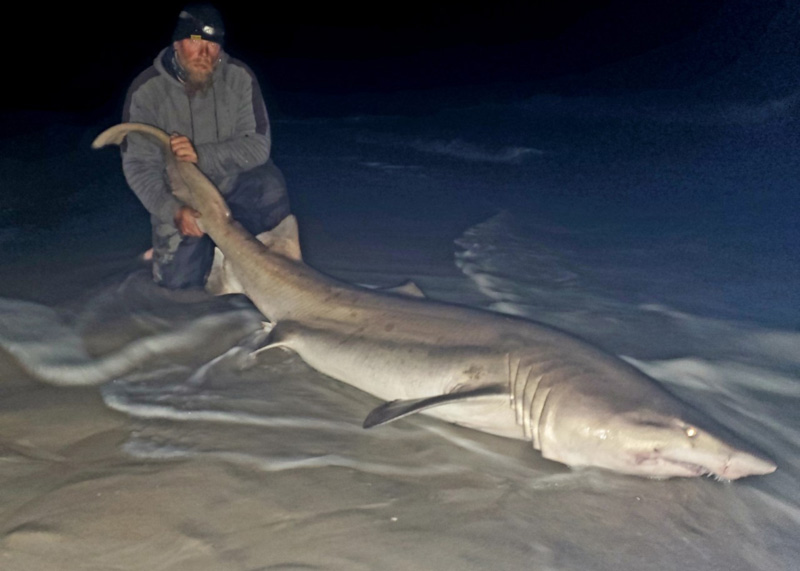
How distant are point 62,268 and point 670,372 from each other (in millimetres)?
4013

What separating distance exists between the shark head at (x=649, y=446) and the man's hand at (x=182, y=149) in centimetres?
262

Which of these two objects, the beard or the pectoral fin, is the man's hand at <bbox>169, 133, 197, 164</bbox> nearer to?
the beard

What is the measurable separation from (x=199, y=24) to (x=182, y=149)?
0.94 meters

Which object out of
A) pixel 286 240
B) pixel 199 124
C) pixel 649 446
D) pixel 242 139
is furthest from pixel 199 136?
pixel 649 446

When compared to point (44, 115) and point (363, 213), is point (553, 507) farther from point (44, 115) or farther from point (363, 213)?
point (44, 115)

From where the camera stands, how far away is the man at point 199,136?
490cm

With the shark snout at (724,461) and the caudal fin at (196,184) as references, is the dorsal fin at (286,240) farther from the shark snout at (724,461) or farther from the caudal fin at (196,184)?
the shark snout at (724,461)

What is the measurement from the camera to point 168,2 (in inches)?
1599

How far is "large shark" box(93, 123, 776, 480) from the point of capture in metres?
2.81

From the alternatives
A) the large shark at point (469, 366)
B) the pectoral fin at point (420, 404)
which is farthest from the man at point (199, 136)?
the pectoral fin at point (420, 404)

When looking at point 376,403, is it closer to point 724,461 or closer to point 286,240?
point 286,240

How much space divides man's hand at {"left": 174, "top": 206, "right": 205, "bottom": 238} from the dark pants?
39cm

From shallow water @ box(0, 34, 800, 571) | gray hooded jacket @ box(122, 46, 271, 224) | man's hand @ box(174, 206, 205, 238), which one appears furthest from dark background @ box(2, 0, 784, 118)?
man's hand @ box(174, 206, 205, 238)

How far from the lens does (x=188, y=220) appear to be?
14.9 ft
